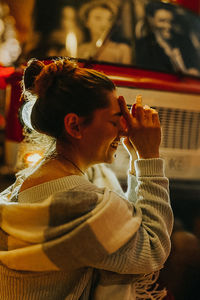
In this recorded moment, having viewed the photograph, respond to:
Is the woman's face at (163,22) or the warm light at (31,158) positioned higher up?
the woman's face at (163,22)

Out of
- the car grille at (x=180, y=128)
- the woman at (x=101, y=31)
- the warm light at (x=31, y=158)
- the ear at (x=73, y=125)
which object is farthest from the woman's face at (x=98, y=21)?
the ear at (x=73, y=125)

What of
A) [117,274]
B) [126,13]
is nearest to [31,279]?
[117,274]

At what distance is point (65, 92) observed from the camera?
861 mm

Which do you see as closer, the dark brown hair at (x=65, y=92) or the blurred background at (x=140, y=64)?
the dark brown hair at (x=65, y=92)

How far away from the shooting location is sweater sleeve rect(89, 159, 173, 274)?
0.76 m

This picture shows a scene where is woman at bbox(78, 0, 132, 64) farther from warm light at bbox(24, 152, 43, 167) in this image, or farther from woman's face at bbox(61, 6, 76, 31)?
warm light at bbox(24, 152, 43, 167)

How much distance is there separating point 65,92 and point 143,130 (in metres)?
0.27

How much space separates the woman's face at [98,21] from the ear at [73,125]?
1.53 meters

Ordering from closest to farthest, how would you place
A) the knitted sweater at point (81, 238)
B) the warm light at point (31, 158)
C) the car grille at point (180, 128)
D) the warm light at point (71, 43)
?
the knitted sweater at point (81, 238) < the warm light at point (31, 158) < the car grille at point (180, 128) < the warm light at point (71, 43)

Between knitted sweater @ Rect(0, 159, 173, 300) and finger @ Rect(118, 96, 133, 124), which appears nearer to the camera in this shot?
knitted sweater @ Rect(0, 159, 173, 300)

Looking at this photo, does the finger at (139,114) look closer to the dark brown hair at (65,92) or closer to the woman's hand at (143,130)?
the woman's hand at (143,130)

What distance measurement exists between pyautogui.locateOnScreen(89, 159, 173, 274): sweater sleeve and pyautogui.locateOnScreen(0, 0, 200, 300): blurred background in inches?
20.9

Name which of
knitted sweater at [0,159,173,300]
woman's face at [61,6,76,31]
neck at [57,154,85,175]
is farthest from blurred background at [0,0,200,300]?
knitted sweater at [0,159,173,300]

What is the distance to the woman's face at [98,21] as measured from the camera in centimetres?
221
